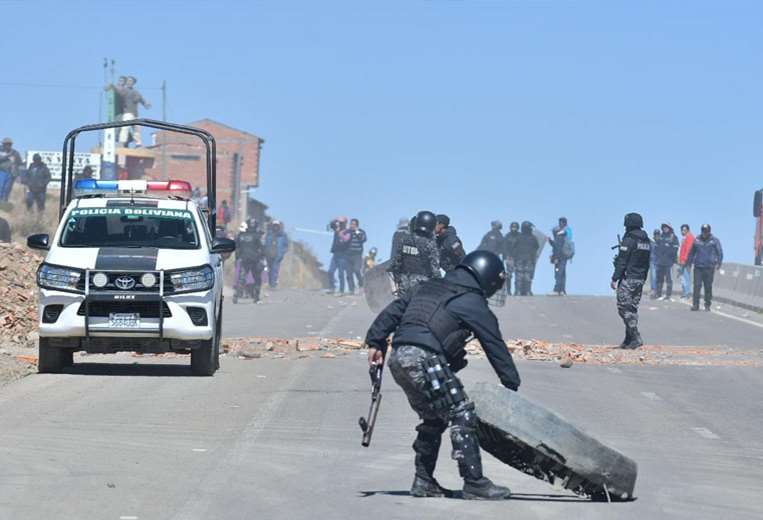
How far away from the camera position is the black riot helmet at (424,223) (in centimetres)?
1948

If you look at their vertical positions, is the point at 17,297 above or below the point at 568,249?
below

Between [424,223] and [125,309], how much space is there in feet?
12.2

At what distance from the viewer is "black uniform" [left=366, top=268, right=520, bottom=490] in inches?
392

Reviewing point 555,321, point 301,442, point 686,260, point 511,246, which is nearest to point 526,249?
point 511,246

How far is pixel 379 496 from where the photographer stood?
33.9ft

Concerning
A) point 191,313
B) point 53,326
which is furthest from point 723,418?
point 53,326

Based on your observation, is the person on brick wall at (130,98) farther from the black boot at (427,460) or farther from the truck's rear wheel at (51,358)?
the black boot at (427,460)

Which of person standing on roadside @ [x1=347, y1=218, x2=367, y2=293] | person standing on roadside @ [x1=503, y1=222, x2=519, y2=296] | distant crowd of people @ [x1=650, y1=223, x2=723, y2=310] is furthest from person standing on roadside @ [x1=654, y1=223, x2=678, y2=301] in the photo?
person standing on roadside @ [x1=347, y1=218, x2=367, y2=293]

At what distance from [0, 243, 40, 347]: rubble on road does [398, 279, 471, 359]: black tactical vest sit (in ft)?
42.8

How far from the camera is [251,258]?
4059 centimetres

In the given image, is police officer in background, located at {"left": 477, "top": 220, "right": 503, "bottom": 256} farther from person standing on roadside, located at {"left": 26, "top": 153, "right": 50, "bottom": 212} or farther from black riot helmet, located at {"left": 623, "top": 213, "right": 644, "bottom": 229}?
black riot helmet, located at {"left": 623, "top": 213, "right": 644, "bottom": 229}

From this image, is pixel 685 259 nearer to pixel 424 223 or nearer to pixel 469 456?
pixel 424 223

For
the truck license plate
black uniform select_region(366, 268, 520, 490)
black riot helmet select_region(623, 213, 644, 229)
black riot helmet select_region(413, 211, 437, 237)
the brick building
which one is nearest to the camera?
black uniform select_region(366, 268, 520, 490)

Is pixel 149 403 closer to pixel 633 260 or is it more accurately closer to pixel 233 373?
pixel 233 373
